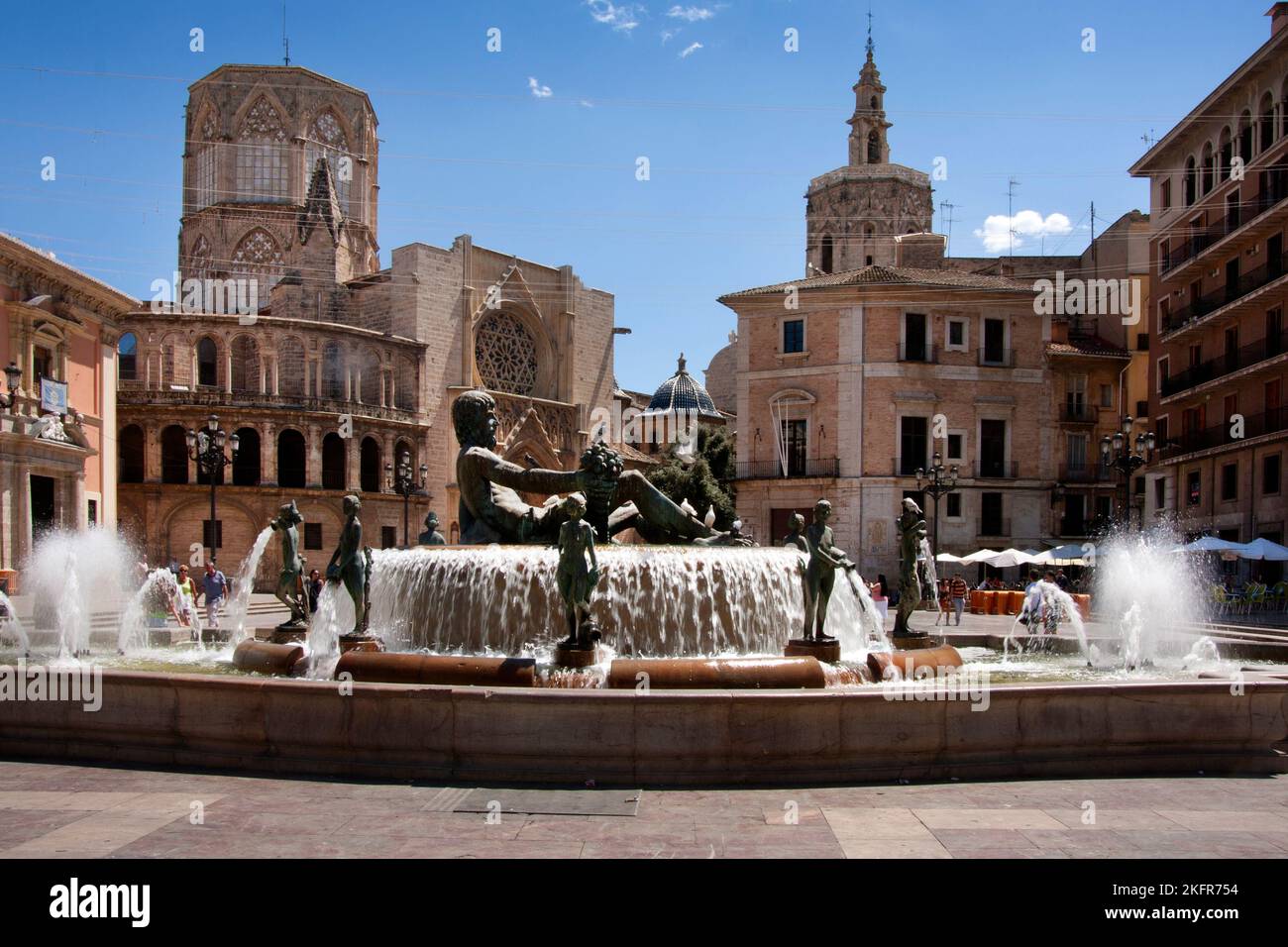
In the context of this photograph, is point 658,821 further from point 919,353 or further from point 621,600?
point 919,353

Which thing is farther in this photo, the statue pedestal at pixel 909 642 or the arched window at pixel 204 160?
the arched window at pixel 204 160

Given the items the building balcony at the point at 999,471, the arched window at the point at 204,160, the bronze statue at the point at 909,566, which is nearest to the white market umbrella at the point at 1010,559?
the building balcony at the point at 999,471

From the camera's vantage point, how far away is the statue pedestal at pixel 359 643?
9.91 meters

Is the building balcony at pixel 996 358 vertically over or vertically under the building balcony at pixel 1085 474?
over

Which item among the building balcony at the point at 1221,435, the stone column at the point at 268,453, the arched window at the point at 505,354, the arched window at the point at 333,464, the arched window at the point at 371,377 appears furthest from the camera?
the arched window at the point at 505,354

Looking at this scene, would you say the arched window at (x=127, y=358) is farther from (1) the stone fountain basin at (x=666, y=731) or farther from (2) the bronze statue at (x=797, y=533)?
(1) the stone fountain basin at (x=666, y=731)

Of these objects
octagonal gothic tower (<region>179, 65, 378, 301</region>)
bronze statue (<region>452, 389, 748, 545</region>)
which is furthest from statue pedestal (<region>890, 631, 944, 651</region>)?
octagonal gothic tower (<region>179, 65, 378, 301</region>)

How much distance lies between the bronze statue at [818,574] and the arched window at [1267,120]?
30146mm

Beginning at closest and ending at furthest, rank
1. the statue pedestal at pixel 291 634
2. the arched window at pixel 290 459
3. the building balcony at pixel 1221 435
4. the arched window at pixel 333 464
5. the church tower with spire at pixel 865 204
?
1. the statue pedestal at pixel 291 634
2. the building balcony at pixel 1221 435
3. the arched window at pixel 290 459
4. the arched window at pixel 333 464
5. the church tower with spire at pixel 865 204

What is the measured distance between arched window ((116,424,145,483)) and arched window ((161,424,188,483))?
0.91 metres

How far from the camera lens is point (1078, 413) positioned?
43.1m

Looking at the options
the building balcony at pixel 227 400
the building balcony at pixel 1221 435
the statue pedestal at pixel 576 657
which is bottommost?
Result: the statue pedestal at pixel 576 657

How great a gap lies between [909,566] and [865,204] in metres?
64.0

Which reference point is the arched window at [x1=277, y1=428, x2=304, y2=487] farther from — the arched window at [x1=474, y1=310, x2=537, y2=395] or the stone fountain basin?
the stone fountain basin
